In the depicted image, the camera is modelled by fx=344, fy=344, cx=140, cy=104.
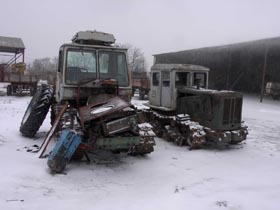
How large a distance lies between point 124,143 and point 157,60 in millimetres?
36747

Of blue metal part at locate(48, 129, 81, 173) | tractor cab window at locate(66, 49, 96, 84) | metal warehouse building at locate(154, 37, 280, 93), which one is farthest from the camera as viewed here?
metal warehouse building at locate(154, 37, 280, 93)

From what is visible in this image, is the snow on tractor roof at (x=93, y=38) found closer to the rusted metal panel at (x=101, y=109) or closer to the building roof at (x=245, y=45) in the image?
the rusted metal panel at (x=101, y=109)

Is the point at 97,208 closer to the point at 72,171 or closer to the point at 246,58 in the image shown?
the point at 72,171

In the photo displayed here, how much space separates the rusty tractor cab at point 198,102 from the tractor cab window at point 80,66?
333cm

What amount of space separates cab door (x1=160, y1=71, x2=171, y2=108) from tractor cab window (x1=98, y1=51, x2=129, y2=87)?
2.93 m

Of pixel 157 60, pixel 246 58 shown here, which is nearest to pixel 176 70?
pixel 246 58

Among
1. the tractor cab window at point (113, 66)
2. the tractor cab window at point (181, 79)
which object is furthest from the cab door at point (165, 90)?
the tractor cab window at point (113, 66)

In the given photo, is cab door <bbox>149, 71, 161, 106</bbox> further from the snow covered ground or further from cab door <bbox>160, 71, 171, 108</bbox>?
the snow covered ground

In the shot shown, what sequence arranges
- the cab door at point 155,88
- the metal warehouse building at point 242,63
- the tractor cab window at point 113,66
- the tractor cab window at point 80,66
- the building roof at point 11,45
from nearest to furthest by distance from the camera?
1. the tractor cab window at point 80,66
2. the tractor cab window at point 113,66
3. the cab door at point 155,88
4. the metal warehouse building at point 242,63
5. the building roof at point 11,45

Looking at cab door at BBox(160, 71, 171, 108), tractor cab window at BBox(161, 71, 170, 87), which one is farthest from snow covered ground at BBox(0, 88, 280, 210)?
tractor cab window at BBox(161, 71, 170, 87)

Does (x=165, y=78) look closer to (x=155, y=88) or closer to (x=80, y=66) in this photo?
(x=155, y=88)

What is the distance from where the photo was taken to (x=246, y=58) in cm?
3022

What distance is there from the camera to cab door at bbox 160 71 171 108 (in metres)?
11.4

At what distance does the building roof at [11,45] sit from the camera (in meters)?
34.4
